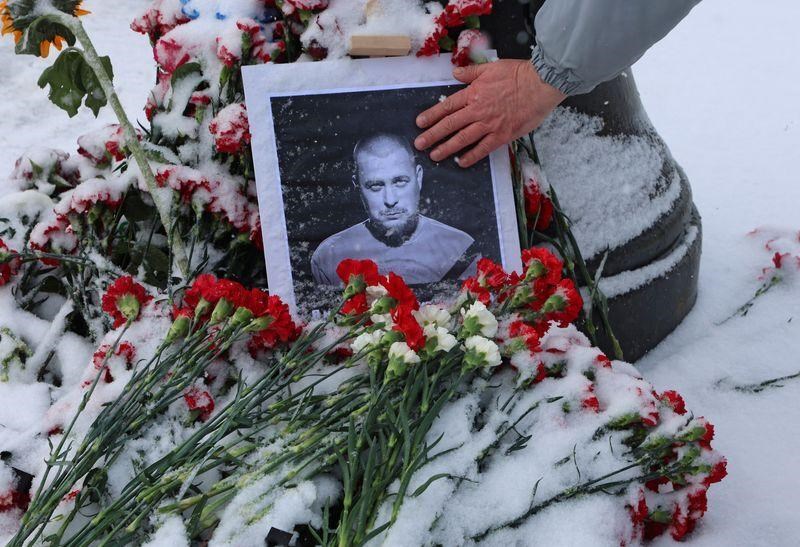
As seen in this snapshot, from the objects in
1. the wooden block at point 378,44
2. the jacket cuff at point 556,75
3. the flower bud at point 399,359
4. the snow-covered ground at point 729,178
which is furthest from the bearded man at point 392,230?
the snow-covered ground at point 729,178

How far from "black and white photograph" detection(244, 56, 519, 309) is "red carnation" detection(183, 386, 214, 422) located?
0.26m

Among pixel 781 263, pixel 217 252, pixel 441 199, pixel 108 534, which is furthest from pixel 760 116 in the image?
pixel 108 534

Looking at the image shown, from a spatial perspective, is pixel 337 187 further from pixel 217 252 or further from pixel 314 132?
pixel 217 252

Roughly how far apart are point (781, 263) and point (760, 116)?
3.39ft

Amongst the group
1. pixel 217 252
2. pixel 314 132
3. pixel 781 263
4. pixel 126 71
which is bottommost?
pixel 781 263

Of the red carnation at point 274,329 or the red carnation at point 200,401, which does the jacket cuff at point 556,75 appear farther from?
the red carnation at point 200,401

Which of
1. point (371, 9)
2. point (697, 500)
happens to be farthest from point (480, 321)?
point (371, 9)

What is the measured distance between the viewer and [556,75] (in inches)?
45.3

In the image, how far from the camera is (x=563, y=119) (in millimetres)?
1367

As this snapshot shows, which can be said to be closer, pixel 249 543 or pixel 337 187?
pixel 249 543

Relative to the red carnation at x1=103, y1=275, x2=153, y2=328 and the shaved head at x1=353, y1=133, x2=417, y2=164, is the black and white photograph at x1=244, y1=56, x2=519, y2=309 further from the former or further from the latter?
the red carnation at x1=103, y1=275, x2=153, y2=328

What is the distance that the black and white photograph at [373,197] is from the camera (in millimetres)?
1204

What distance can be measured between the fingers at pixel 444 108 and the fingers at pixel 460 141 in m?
0.04

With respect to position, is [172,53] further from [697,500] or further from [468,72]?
[697,500]
